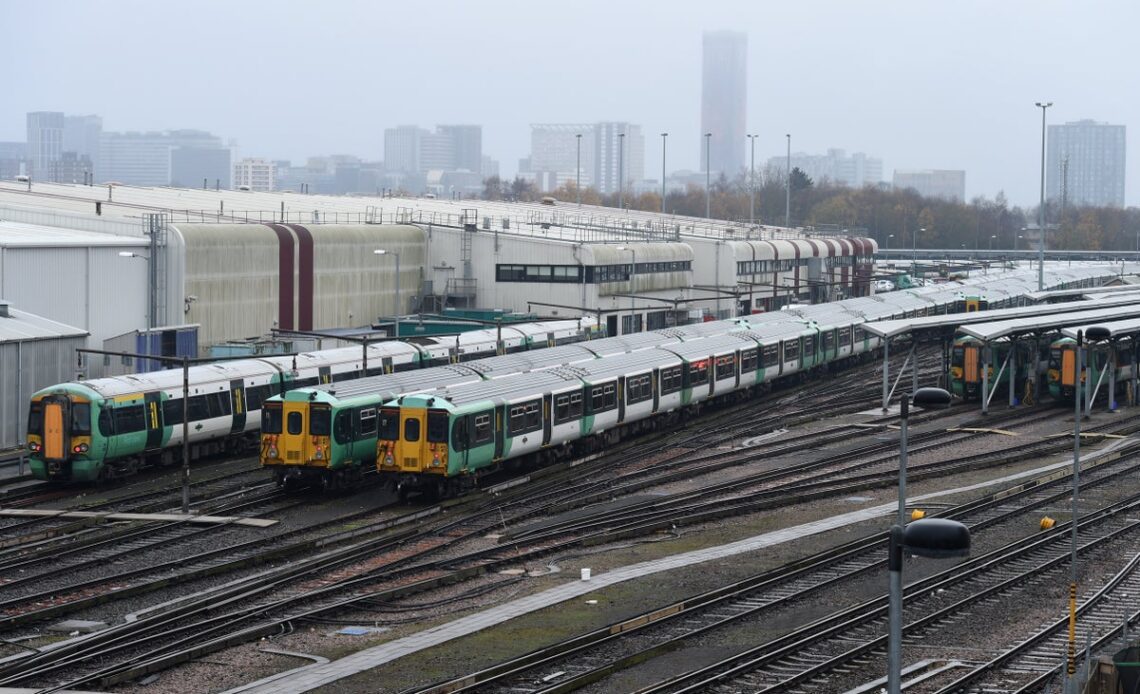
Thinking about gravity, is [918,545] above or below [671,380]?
above

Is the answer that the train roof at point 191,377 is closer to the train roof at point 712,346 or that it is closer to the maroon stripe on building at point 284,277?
the train roof at point 712,346

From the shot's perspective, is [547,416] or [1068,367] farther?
[1068,367]

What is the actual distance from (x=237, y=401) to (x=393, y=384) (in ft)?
17.9

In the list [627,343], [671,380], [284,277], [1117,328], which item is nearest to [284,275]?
[284,277]

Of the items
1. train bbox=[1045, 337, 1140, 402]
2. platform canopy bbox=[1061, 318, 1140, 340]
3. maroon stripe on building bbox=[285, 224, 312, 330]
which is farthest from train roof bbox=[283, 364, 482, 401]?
maroon stripe on building bbox=[285, 224, 312, 330]

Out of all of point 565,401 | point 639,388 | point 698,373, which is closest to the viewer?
point 565,401

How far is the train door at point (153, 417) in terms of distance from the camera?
37594 mm

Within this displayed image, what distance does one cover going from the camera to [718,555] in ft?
96.6

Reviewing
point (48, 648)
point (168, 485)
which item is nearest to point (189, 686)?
point (48, 648)

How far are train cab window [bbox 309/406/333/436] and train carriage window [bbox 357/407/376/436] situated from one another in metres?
1.16

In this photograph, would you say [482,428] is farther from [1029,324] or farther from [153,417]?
[1029,324]

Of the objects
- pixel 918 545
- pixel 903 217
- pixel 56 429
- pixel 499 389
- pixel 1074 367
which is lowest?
pixel 56 429

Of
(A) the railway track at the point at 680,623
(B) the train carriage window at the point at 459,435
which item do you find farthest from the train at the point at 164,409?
(A) the railway track at the point at 680,623

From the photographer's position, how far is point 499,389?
3728 centimetres
